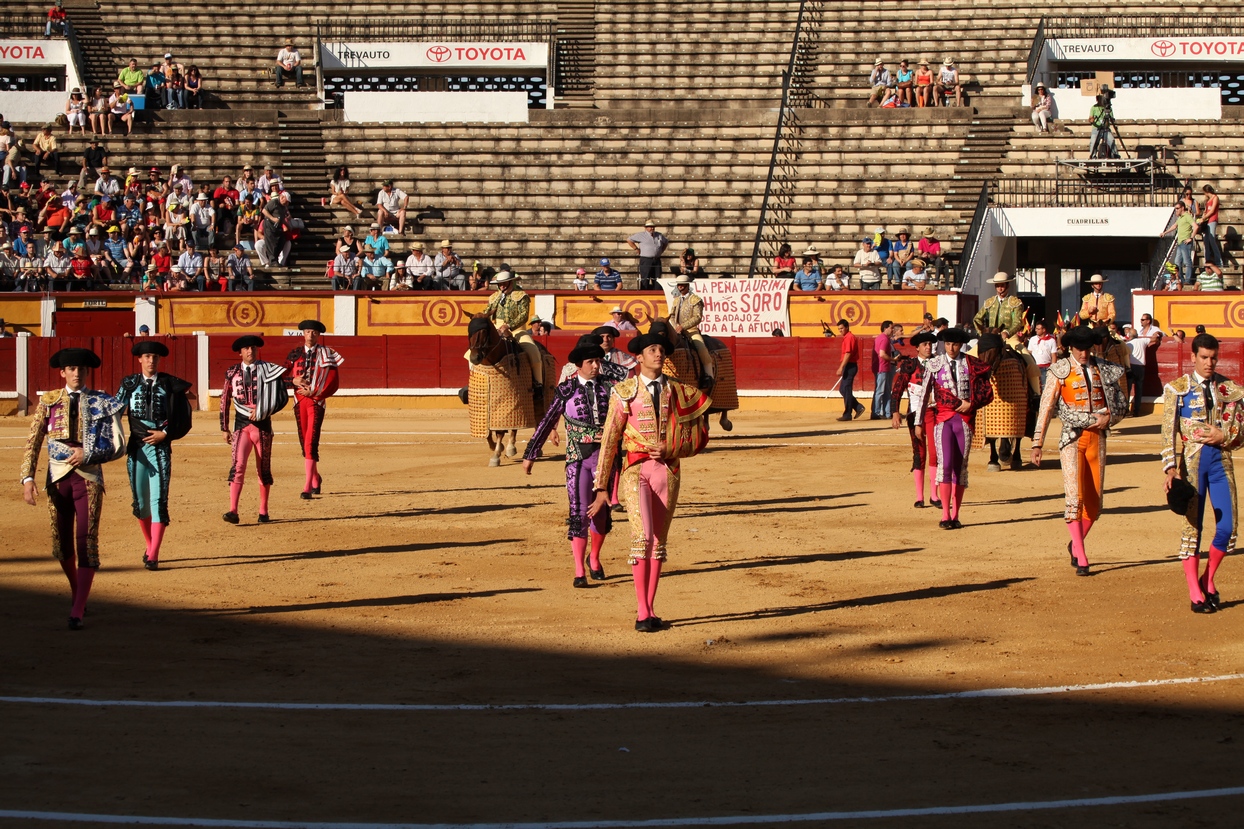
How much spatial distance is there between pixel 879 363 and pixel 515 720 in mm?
17197

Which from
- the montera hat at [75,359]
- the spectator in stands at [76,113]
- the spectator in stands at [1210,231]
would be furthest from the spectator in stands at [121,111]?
the montera hat at [75,359]

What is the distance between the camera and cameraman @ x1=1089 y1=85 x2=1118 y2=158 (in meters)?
28.7

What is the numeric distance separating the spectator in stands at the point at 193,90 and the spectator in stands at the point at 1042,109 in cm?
1675

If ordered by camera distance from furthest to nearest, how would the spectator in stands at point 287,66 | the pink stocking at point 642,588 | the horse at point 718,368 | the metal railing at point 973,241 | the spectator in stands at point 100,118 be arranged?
the spectator in stands at point 287,66 → the spectator in stands at point 100,118 → the metal railing at point 973,241 → the horse at point 718,368 → the pink stocking at point 642,588

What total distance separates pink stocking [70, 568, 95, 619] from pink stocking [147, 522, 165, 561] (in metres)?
1.60

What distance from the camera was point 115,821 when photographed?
5539 mm

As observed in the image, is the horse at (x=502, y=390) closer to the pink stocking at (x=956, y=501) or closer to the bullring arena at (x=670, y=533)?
the bullring arena at (x=670, y=533)

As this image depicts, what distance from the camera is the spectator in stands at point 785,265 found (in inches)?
1067

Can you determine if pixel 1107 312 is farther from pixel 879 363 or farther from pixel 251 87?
pixel 251 87

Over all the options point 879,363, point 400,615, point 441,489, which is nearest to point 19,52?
point 879,363

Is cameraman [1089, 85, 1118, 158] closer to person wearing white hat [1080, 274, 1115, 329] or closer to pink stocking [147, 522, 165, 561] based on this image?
person wearing white hat [1080, 274, 1115, 329]

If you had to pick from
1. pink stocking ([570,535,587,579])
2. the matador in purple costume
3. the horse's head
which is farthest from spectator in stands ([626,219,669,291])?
pink stocking ([570,535,587,579])

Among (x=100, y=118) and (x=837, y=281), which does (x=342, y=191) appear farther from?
(x=837, y=281)

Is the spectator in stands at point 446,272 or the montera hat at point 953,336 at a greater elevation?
the spectator in stands at point 446,272
